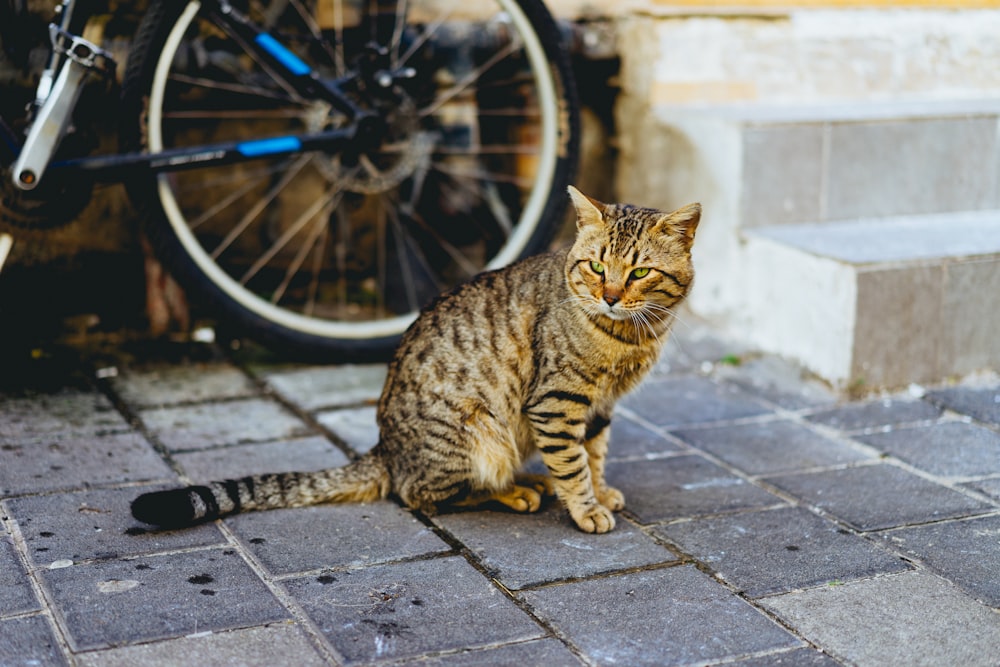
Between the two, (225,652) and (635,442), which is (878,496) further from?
(225,652)

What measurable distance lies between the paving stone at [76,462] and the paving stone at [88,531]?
10cm

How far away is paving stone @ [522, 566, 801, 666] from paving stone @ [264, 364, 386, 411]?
1445 mm

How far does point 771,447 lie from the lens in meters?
3.47

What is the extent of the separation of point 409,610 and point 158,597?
535mm

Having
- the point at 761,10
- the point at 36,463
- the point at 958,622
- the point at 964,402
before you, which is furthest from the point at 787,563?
the point at 761,10

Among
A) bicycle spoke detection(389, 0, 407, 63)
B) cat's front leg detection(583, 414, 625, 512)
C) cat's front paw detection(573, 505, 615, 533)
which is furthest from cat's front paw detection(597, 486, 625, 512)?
bicycle spoke detection(389, 0, 407, 63)

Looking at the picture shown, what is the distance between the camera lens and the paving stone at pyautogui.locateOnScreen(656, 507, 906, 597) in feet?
8.59

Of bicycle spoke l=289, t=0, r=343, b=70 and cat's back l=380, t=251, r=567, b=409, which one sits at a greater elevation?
bicycle spoke l=289, t=0, r=343, b=70

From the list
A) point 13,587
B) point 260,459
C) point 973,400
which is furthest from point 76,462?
point 973,400

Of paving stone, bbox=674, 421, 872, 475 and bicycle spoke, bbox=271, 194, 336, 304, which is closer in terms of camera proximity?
paving stone, bbox=674, 421, 872, 475

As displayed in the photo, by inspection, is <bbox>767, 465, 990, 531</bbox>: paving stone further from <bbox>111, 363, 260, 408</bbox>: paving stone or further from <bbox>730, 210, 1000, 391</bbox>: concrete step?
<bbox>111, 363, 260, 408</bbox>: paving stone

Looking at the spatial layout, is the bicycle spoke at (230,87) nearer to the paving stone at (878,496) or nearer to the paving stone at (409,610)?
the paving stone at (409,610)

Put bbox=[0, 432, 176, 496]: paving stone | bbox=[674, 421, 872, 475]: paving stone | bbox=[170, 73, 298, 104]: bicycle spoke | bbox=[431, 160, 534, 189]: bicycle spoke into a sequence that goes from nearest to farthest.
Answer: bbox=[0, 432, 176, 496]: paving stone → bbox=[674, 421, 872, 475]: paving stone → bbox=[170, 73, 298, 104]: bicycle spoke → bbox=[431, 160, 534, 189]: bicycle spoke

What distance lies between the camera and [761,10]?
15.3ft
